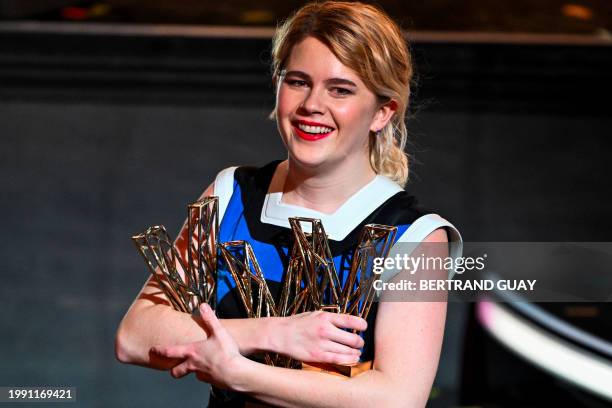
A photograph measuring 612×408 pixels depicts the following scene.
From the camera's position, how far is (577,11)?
4008 millimetres

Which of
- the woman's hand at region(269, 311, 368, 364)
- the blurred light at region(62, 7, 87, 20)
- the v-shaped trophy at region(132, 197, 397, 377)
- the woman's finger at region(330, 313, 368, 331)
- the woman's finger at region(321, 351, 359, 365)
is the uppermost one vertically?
the blurred light at region(62, 7, 87, 20)

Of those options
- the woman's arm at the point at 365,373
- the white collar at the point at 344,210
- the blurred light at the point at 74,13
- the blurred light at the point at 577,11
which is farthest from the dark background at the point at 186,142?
the woman's arm at the point at 365,373

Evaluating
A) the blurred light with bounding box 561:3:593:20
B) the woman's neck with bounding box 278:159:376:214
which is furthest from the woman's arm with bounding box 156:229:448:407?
the blurred light with bounding box 561:3:593:20

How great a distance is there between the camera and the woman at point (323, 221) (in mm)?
1446

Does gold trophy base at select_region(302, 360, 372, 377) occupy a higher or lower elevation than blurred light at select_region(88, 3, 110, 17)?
lower

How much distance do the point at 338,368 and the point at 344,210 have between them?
281 mm

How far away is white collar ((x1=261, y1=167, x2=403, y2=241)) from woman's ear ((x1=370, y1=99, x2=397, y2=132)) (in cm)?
9

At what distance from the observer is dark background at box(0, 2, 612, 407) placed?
331cm

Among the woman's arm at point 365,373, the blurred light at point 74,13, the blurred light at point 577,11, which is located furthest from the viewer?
the blurred light at point 577,11

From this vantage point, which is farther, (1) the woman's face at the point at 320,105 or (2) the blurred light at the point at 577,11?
(2) the blurred light at the point at 577,11

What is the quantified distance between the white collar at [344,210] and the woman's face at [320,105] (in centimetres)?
8

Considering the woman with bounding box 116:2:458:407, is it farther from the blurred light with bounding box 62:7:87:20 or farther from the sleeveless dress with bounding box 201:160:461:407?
the blurred light with bounding box 62:7:87:20

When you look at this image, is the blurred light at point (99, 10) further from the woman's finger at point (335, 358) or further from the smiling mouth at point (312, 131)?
the woman's finger at point (335, 358)

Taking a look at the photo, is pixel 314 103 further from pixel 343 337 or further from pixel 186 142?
pixel 186 142
